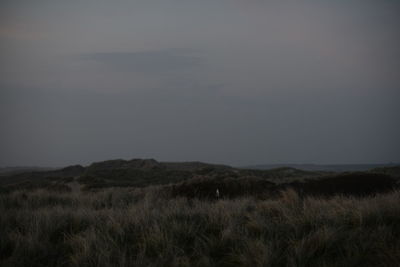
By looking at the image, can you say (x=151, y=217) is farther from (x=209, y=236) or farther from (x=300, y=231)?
(x=300, y=231)

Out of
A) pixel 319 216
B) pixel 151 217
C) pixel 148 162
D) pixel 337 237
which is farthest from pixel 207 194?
pixel 148 162

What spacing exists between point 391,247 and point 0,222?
704 cm

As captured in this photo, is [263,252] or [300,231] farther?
[300,231]

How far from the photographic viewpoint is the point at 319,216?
19.9 feet

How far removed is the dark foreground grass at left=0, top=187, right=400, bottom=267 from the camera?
15.2 ft

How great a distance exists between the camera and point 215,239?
17.6ft

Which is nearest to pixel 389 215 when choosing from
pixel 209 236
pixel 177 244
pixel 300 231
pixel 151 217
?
pixel 300 231

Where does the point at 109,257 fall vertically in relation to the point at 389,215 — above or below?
below

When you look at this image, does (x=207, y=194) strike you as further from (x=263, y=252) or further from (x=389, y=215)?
(x=263, y=252)

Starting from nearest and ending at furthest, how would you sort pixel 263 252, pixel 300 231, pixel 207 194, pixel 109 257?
1. pixel 263 252
2. pixel 109 257
3. pixel 300 231
4. pixel 207 194

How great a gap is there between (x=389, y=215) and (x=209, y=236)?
3212 millimetres

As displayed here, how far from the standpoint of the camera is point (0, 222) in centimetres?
684

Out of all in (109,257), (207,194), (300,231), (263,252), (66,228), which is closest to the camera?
(263,252)

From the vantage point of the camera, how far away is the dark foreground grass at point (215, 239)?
463 cm
